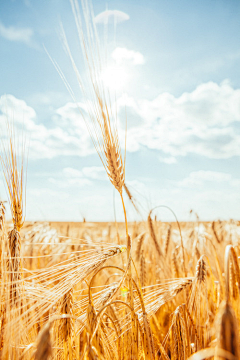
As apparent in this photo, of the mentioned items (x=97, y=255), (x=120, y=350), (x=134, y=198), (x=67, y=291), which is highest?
(x=134, y=198)

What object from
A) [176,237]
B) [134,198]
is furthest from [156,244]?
[176,237]

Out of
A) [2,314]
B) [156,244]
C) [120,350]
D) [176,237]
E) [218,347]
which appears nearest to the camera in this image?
[218,347]

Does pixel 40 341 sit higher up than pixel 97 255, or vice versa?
pixel 97 255

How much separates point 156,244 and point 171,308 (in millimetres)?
759

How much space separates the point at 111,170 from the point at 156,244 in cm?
124

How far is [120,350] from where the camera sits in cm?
134

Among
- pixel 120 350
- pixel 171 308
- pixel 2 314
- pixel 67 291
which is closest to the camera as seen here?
pixel 67 291

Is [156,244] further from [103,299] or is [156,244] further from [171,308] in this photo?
[103,299]

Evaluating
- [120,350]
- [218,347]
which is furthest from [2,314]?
[218,347]

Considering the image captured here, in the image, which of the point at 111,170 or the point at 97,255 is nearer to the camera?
the point at 97,255

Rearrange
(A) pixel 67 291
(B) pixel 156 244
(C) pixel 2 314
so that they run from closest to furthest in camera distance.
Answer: (A) pixel 67 291, (C) pixel 2 314, (B) pixel 156 244

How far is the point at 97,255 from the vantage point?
3.89 ft

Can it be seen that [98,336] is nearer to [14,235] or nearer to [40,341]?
[40,341]

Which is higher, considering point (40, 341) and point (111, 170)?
point (111, 170)
